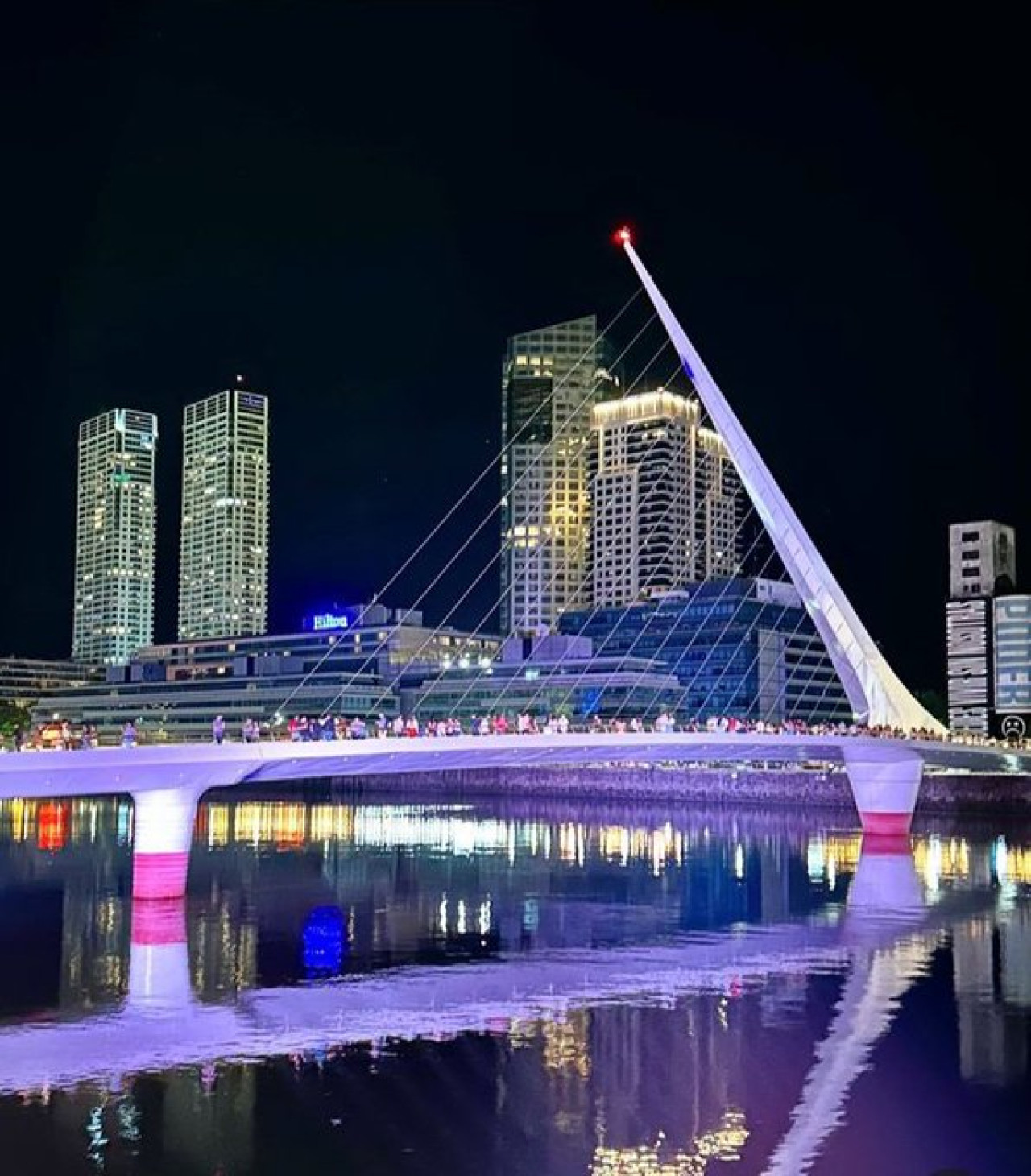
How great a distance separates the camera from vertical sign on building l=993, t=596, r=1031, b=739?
11162 centimetres

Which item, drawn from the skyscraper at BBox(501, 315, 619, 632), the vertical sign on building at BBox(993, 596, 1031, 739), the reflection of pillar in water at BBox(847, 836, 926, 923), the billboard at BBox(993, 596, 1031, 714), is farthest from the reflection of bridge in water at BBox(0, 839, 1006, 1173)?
the skyscraper at BBox(501, 315, 619, 632)

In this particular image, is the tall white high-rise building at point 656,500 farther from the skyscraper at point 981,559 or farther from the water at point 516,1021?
the water at point 516,1021

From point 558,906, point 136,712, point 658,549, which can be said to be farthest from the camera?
point 658,549

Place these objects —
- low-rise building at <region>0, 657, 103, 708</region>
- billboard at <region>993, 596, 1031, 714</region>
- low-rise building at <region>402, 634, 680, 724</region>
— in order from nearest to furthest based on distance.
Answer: low-rise building at <region>402, 634, 680, 724</region> < billboard at <region>993, 596, 1031, 714</region> < low-rise building at <region>0, 657, 103, 708</region>

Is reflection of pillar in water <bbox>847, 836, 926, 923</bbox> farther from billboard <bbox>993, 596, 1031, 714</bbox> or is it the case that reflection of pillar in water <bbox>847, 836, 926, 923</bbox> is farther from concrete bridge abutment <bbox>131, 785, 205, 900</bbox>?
billboard <bbox>993, 596, 1031, 714</bbox>

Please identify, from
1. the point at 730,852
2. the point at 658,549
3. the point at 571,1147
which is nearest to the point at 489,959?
the point at 571,1147

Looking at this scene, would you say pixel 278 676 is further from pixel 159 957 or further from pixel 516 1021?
pixel 516 1021

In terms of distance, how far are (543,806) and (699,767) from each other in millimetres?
9221

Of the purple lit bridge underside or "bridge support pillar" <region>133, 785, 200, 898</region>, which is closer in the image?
the purple lit bridge underside

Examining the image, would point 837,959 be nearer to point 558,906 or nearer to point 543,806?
point 558,906

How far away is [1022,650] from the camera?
11231 cm

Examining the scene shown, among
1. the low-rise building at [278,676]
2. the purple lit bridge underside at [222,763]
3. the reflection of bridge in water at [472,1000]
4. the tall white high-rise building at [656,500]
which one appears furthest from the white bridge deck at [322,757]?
the tall white high-rise building at [656,500]

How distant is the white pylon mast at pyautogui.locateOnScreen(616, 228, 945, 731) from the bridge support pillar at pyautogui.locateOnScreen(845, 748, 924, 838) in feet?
4.29

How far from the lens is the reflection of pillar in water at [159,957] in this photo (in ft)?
70.5
